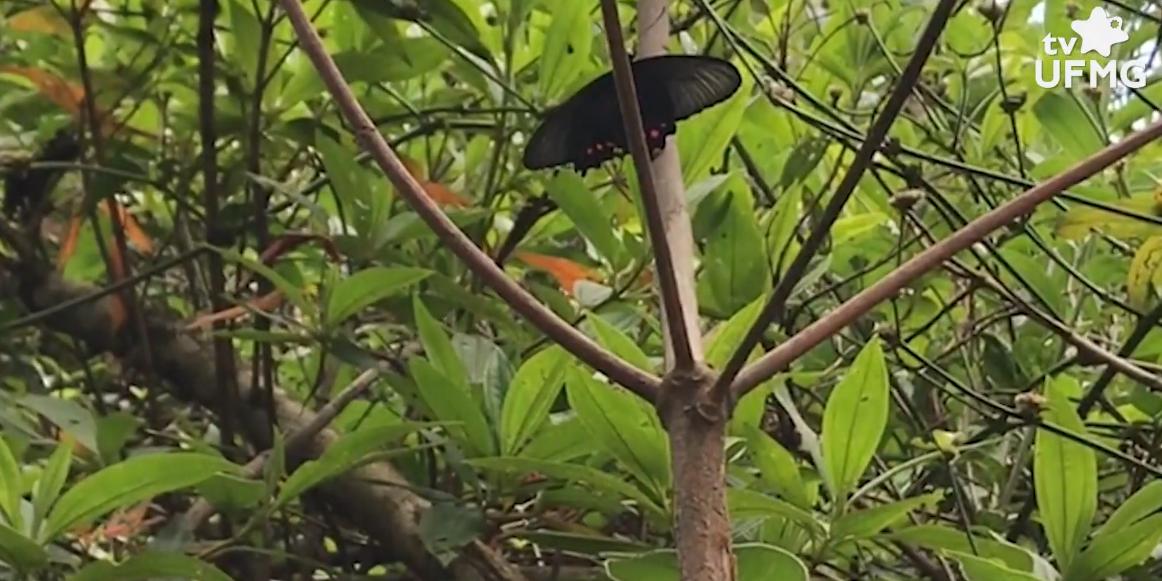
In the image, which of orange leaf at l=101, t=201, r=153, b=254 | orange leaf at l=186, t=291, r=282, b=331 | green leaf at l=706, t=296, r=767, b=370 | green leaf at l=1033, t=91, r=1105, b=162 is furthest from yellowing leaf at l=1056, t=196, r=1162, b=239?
orange leaf at l=101, t=201, r=153, b=254

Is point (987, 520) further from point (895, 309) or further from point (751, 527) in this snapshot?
point (751, 527)

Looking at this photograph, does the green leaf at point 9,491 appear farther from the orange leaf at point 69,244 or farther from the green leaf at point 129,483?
the orange leaf at point 69,244

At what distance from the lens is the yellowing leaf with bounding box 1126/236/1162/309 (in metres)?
0.68

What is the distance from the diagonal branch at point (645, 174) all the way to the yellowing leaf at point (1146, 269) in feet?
1.05

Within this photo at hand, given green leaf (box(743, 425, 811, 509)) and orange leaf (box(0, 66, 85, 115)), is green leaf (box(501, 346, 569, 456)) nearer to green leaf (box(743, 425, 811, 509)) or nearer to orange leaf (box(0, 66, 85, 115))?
green leaf (box(743, 425, 811, 509))

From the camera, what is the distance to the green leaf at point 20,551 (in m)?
0.55

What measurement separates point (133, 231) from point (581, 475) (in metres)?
0.47

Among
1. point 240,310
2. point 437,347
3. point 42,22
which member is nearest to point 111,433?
point 240,310

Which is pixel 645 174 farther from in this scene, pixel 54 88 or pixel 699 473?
pixel 54 88

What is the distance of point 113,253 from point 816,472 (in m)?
0.49

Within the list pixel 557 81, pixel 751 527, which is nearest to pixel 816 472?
pixel 751 527

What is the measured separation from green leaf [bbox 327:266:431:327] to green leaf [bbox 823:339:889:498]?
21cm

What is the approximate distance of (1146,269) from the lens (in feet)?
2.26

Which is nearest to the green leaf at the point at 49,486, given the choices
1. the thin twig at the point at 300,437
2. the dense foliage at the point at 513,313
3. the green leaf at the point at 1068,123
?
the dense foliage at the point at 513,313
